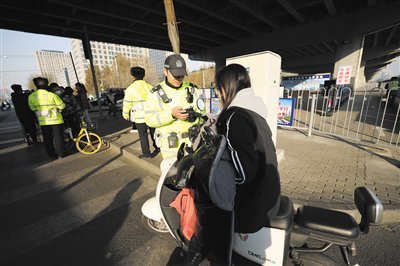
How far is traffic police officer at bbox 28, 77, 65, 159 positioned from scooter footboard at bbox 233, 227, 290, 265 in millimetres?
5395

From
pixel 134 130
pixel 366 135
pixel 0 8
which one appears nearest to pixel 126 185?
pixel 134 130

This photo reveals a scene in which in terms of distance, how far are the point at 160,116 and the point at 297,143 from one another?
4.65 m

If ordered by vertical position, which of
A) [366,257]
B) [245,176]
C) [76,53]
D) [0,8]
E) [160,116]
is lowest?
[366,257]

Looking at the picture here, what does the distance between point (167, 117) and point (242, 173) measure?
1.34 meters

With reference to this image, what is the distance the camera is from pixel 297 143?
5.54 metres

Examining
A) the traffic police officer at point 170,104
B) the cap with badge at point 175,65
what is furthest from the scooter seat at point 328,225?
the cap with badge at point 175,65

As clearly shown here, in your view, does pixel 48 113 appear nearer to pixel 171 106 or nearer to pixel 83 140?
pixel 83 140

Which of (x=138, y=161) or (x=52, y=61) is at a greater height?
(x=52, y=61)

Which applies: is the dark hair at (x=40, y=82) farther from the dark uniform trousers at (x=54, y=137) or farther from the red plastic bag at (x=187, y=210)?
the red plastic bag at (x=187, y=210)

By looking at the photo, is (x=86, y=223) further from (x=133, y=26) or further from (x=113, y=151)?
(x=133, y=26)

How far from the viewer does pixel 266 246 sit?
1.48 metres

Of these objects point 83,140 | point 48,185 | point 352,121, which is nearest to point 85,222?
point 48,185

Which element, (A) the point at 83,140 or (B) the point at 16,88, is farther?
(B) the point at 16,88

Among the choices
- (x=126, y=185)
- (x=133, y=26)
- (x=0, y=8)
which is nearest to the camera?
(x=126, y=185)
